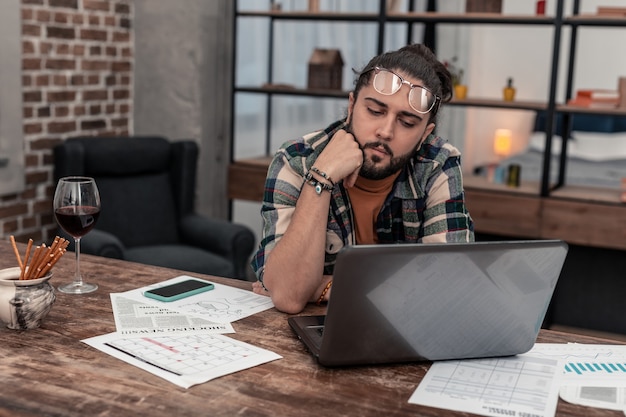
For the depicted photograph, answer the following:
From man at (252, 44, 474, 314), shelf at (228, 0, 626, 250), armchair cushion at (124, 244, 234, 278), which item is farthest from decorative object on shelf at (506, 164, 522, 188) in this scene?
man at (252, 44, 474, 314)

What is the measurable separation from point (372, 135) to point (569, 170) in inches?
134

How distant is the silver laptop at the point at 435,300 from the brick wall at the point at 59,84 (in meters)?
2.62

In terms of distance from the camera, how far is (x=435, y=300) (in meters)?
1.22

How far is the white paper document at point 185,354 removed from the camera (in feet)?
3.96

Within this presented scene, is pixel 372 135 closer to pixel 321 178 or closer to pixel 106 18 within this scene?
pixel 321 178

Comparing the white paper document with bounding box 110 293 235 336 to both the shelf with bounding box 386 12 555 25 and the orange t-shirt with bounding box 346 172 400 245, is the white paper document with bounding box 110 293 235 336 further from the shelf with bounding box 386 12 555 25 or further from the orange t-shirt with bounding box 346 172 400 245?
the shelf with bounding box 386 12 555 25

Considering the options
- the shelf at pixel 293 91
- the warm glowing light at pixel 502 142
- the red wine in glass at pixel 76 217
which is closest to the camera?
the red wine in glass at pixel 76 217

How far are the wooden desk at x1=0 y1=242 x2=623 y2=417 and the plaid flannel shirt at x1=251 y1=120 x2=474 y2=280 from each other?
19.4 inches

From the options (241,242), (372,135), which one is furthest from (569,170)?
(372,135)

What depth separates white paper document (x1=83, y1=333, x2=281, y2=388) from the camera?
121 cm

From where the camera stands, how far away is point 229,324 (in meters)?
1.46

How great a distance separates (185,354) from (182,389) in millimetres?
133

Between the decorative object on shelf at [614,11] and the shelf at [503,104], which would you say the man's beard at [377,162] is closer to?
the shelf at [503,104]

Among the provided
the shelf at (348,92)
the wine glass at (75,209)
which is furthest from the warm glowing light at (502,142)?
the wine glass at (75,209)
